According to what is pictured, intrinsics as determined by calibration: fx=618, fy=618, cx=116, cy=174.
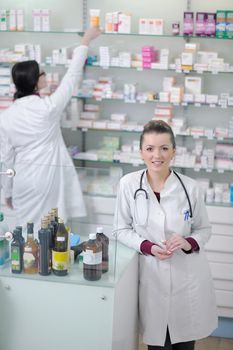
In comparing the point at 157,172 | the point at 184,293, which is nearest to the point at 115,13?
the point at 157,172

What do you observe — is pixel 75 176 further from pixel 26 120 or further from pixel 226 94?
pixel 226 94

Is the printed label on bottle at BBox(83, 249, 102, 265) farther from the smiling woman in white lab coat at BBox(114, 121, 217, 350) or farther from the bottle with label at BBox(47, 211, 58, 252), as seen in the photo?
the smiling woman in white lab coat at BBox(114, 121, 217, 350)

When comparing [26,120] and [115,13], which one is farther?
[115,13]

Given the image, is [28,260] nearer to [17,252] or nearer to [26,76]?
[17,252]

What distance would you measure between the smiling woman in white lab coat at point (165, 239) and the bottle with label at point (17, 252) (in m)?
0.57

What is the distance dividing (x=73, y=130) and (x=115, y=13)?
1.18 metres

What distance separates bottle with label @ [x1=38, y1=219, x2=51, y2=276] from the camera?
300cm

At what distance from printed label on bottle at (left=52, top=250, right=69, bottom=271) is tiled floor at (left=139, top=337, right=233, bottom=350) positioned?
206 cm

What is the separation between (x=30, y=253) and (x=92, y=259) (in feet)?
1.10

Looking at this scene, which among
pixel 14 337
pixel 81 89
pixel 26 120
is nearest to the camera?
pixel 14 337

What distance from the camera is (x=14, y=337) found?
3170 millimetres

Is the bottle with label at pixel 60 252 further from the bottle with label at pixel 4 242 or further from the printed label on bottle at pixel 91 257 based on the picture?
the bottle with label at pixel 4 242

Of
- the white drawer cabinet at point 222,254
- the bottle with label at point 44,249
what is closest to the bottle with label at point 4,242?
the bottle with label at point 44,249

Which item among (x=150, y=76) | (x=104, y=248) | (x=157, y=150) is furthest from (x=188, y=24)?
(x=104, y=248)
